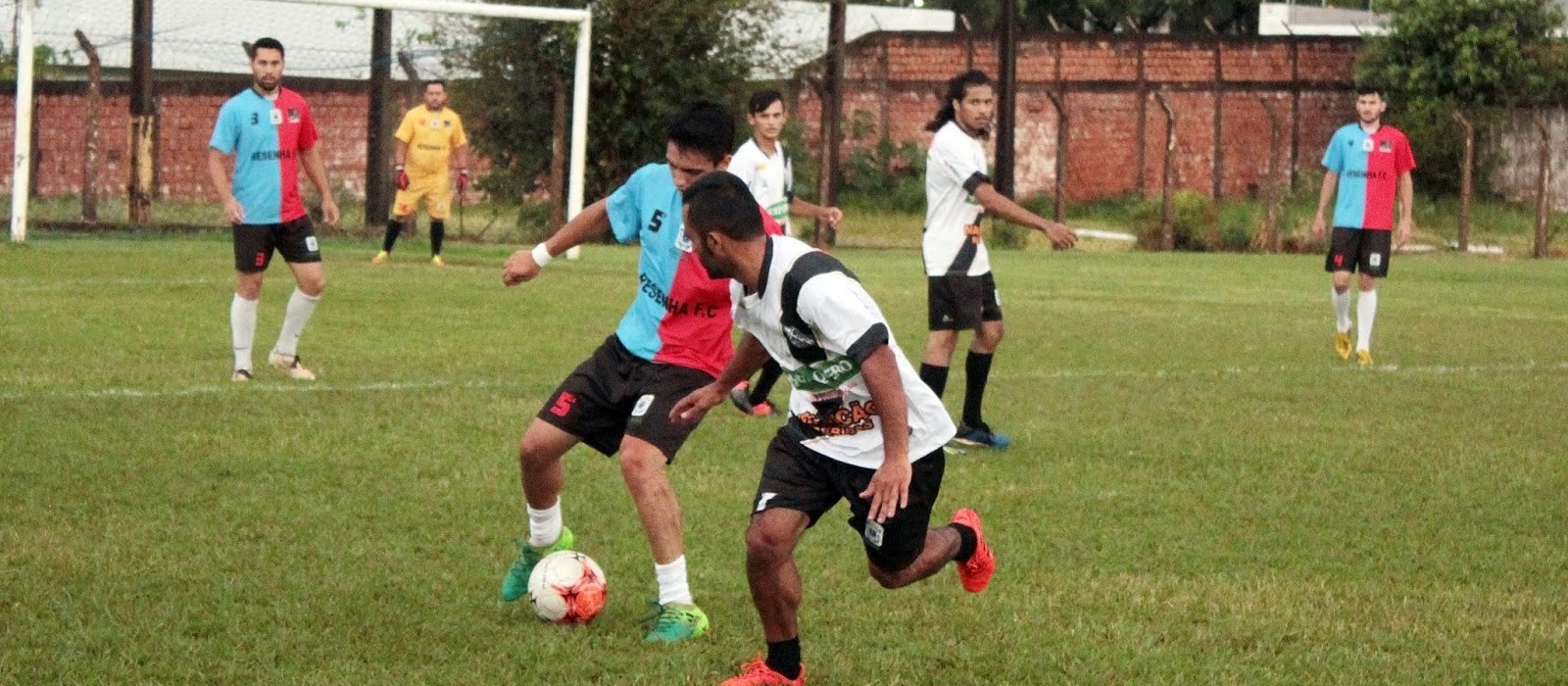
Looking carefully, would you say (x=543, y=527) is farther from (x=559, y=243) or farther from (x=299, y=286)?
(x=299, y=286)

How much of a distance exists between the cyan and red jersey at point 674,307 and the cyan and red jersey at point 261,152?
5539 mm

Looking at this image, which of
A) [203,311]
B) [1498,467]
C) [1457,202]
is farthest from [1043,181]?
[1498,467]

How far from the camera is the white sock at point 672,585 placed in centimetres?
549

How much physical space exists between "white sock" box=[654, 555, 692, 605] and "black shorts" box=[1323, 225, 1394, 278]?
9380 millimetres

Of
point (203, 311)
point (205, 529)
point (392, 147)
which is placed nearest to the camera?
point (205, 529)

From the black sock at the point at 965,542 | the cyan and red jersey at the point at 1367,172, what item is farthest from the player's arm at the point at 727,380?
the cyan and red jersey at the point at 1367,172

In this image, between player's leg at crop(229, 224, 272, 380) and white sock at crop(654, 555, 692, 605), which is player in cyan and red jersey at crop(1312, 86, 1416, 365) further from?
white sock at crop(654, 555, 692, 605)

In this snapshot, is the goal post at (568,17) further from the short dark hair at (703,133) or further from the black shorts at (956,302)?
the short dark hair at (703,133)

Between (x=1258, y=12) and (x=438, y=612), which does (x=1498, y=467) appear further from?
(x=1258, y=12)

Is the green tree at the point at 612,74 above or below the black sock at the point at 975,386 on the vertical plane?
above

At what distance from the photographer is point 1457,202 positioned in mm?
37000

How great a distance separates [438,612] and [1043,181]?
35.2 metres

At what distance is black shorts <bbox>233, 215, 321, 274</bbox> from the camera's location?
36.0 feet

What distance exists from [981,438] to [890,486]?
4.68 metres
